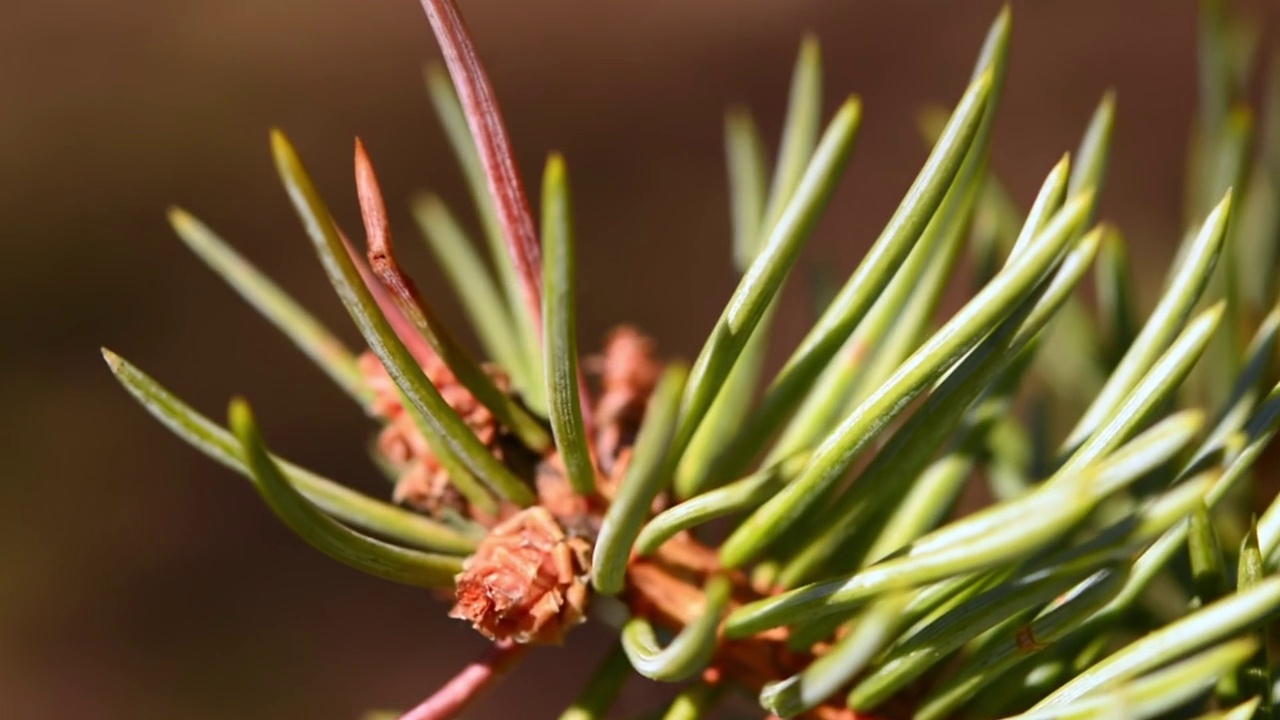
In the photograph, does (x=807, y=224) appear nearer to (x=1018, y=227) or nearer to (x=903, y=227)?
(x=903, y=227)

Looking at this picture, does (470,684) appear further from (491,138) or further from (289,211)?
(289,211)

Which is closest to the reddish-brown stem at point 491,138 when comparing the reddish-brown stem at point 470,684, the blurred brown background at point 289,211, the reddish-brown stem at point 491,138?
the reddish-brown stem at point 491,138

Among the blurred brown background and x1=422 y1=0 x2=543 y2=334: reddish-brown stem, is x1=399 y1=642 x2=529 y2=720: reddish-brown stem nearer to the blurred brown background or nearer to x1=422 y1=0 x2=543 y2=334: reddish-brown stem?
x1=422 y1=0 x2=543 y2=334: reddish-brown stem

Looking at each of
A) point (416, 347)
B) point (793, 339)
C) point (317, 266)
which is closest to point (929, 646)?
point (416, 347)

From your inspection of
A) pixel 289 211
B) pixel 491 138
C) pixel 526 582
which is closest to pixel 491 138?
pixel 491 138

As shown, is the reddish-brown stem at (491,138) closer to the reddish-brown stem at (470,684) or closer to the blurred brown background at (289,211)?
the reddish-brown stem at (470,684)

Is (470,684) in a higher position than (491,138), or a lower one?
lower
